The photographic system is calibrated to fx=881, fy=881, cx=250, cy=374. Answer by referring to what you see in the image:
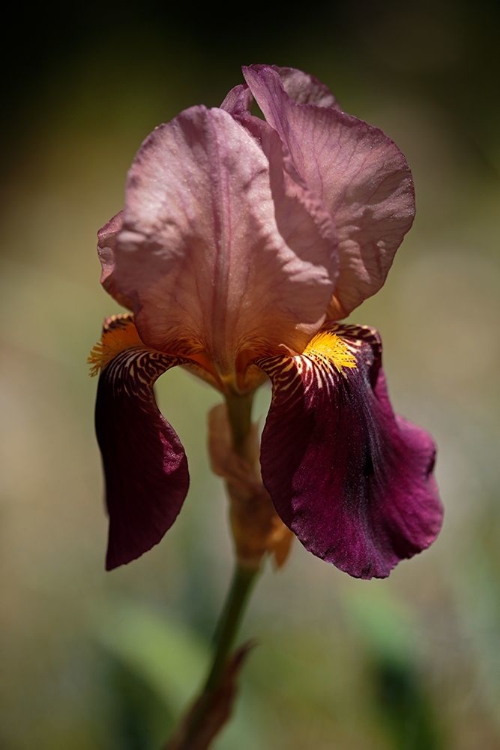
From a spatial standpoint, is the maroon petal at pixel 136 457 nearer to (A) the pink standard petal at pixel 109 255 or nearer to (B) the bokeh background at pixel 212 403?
(A) the pink standard petal at pixel 109 255

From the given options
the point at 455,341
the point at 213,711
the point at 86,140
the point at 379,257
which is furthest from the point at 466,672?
the point at 86,140

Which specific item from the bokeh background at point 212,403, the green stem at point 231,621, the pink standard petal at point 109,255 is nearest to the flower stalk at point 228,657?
the green stem at point 231,621

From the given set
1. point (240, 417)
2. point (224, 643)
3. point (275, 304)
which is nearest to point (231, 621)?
point (224, 643)

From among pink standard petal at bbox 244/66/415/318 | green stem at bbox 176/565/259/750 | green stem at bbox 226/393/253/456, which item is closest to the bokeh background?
green stem at bbox 176/565/259/750

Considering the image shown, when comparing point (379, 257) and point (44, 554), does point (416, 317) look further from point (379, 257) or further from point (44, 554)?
point (379, 257)

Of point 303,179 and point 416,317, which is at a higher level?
point 303,179

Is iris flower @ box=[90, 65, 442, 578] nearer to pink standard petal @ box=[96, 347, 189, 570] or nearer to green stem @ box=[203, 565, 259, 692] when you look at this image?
pink standard petal @ box=[96, 347, 189, 570]
